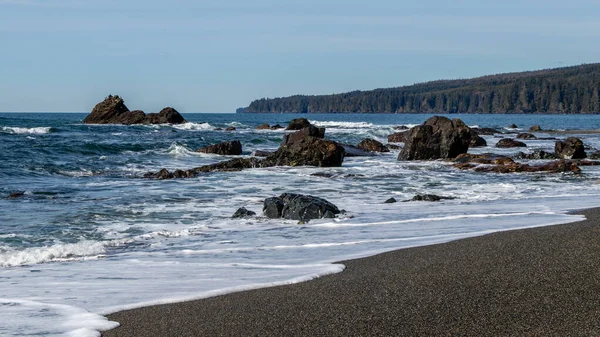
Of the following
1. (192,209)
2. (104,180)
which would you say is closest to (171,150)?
Result: (104,180)

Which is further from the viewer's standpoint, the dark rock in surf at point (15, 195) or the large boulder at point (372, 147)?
the large boulder at point (372, 147)

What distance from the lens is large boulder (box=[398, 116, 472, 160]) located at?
25266 millimetres

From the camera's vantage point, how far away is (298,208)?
10.8 meters

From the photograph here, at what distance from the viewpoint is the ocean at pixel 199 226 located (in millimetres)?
5953

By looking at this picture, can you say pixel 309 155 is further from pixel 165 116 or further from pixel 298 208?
pixel 165 116

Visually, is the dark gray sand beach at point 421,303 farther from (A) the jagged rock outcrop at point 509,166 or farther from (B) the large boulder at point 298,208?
(A) the jagged rock outcrop at point 509,166

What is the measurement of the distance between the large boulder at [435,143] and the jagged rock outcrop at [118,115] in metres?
41.6

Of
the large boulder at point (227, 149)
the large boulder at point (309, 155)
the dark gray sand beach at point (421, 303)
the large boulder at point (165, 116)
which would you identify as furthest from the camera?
the large boulder at point (165, 116)

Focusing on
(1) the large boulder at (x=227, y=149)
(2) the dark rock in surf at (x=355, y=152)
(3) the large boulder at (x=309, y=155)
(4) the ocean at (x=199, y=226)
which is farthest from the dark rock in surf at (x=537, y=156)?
Answer: (1) the large boulder at (x=227, y=149)

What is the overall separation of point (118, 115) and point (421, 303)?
61.4m

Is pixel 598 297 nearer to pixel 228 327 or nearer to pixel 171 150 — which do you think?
pixel 228 327

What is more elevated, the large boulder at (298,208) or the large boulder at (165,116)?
the large boulder at (165,116)

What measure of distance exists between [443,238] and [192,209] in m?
5.22

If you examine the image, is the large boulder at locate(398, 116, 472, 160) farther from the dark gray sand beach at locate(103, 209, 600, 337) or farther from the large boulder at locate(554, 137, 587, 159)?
the dark gray sand beach at locate(103, 209, 600, 337)
